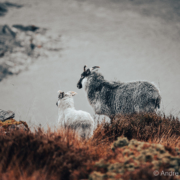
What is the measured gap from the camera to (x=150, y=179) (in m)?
1.52

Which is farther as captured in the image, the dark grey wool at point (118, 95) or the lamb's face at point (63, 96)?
the dark grey wool at point (118, 95)

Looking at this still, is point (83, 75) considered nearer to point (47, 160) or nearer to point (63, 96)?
point (63, 96)

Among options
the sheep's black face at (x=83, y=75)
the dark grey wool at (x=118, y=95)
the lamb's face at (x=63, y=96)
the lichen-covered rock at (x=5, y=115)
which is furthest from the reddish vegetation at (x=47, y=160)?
the sheep's black face at (x=83, y=75)

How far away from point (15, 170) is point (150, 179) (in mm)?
1820

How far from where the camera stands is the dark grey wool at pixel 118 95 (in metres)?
6.45

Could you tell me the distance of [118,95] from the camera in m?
6.85

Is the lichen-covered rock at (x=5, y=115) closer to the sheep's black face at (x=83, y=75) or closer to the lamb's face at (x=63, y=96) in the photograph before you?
the lamb's face at (x=63, y=96)

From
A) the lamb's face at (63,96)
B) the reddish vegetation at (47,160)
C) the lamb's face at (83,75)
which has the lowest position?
the reddish vegetation at (47,160)

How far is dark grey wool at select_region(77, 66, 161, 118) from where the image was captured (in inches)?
254

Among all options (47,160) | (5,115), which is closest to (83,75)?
(5,115)

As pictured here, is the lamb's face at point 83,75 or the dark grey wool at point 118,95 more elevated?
the lamb's face at point 83,75

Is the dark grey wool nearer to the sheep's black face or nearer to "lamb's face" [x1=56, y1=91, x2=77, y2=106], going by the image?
the sheep's black face

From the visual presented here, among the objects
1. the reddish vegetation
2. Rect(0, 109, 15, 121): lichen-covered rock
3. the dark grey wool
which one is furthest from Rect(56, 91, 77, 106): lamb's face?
the reddish vegetation

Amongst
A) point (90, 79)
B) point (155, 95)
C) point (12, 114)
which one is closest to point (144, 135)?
point (155, 95)
